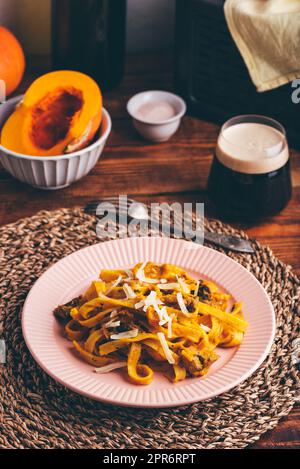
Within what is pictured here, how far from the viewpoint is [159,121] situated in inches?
83.5

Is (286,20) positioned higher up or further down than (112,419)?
higher up

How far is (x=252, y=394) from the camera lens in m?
1.42

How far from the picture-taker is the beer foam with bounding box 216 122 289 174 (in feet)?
5.83

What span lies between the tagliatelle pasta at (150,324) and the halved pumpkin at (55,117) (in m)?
0.48

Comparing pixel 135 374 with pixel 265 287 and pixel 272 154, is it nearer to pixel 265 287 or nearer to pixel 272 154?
pixel 265 287

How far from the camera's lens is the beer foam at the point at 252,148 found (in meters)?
1.78

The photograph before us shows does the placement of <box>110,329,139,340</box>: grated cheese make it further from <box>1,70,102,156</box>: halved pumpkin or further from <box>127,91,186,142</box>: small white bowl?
<box>127,91,186,142</box>: small white bowl

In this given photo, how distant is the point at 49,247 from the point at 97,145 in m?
0.32

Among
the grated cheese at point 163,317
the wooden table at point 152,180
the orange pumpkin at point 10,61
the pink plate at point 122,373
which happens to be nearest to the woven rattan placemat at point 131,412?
the pink plate at point 122,373

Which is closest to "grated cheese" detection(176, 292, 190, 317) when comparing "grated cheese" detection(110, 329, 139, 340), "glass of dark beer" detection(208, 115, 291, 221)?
"grated cheese" detection(110, 329, 139, 340)

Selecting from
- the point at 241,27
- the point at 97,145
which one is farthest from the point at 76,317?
the point at 241,27

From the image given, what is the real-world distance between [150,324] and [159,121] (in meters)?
0.85

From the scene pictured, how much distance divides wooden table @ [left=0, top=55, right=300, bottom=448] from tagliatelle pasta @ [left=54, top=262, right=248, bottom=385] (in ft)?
1.18

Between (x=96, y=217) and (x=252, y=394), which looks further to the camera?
(x=96, y=217)
